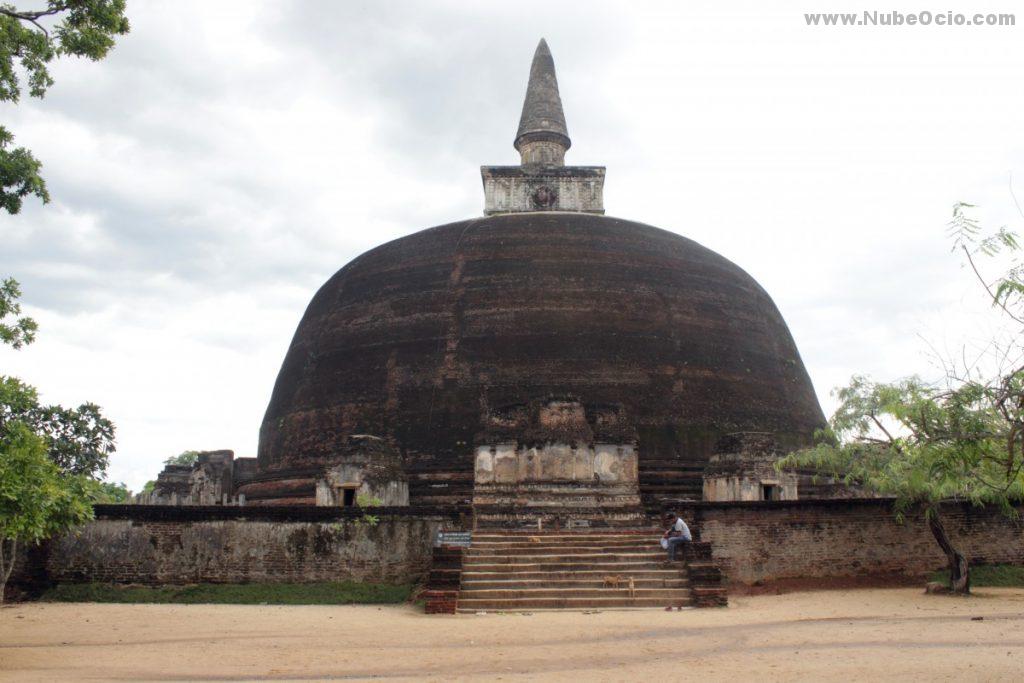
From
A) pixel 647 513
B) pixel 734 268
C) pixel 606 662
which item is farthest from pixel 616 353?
pixel 606 662

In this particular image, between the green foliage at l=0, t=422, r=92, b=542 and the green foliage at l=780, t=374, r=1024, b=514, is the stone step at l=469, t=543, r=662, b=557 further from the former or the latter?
the green foliage at l=0, t=422, r=92, b=542

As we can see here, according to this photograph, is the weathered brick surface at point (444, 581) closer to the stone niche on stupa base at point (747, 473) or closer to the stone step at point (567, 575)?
the stone step at point (567, 575)

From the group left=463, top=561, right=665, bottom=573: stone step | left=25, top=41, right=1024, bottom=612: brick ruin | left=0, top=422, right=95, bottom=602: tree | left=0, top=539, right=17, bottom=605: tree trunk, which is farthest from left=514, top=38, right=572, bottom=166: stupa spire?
left=0, top=422, right=95, bottom=602: tree

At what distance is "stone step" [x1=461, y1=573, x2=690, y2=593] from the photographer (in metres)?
10.6

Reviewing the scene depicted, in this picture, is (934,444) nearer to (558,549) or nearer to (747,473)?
(558,549)

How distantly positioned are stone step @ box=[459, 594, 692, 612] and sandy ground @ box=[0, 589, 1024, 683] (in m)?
0.36

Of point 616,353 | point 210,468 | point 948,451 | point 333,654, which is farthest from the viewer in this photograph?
point 210,468

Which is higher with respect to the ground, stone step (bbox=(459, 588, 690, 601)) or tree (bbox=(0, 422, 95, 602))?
tree (bbox=(0, 422, 95, 602))

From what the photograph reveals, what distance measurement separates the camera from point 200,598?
11.6 meters

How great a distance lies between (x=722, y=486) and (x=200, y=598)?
27.0 ft

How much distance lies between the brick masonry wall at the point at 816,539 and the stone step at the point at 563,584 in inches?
66.7

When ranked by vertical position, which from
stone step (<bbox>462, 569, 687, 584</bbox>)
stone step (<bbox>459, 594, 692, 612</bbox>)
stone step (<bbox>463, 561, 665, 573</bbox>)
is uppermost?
stone step (<bbox>463, 561, 665, 573</bbox>)

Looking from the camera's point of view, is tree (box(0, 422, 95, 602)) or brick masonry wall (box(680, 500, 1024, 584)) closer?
tree (box(0, 422, 95, 602))

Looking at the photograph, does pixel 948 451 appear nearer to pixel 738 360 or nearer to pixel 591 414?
pixel 591 414
